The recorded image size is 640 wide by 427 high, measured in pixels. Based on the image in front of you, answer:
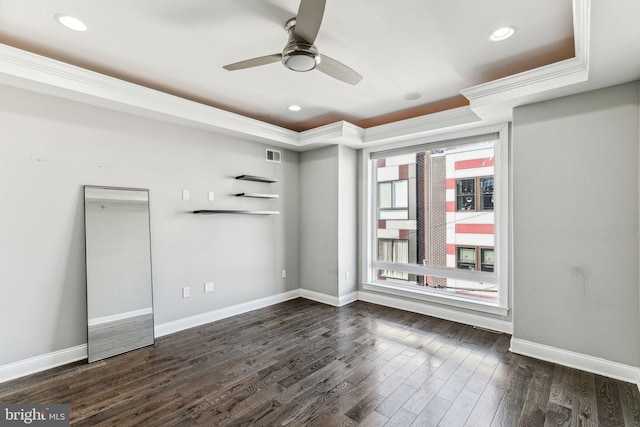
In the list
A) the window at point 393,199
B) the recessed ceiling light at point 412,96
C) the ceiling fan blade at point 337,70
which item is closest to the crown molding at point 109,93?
the ceiling fan blade at point 337,70

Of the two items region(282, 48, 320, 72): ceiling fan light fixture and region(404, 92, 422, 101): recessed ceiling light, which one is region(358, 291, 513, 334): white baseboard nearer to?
region(404, 92, 422, 101): recessed ceiling light

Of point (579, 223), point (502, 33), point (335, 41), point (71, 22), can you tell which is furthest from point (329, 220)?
point (71, 22)

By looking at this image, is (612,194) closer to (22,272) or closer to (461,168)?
(461,168)

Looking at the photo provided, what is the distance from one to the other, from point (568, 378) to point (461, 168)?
7.95 ft

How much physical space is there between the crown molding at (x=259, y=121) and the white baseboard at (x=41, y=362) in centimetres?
231

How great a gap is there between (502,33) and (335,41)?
123 cm

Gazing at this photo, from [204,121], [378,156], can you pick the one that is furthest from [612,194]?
→ [204,121]

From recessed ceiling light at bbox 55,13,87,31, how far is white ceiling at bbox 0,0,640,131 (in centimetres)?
4

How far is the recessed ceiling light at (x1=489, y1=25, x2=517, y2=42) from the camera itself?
2176 millimetres

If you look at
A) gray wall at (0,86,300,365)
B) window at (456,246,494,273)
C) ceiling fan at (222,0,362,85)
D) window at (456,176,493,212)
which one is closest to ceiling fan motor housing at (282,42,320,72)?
ceiling fan at (222,0,362,85)

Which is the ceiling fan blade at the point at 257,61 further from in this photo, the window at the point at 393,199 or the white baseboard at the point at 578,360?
the white baseboard at the point at 578,360

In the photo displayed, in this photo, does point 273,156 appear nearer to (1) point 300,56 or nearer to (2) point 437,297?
(1) point 300,56

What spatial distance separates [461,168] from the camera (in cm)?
393

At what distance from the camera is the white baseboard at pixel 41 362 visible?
249 cm
